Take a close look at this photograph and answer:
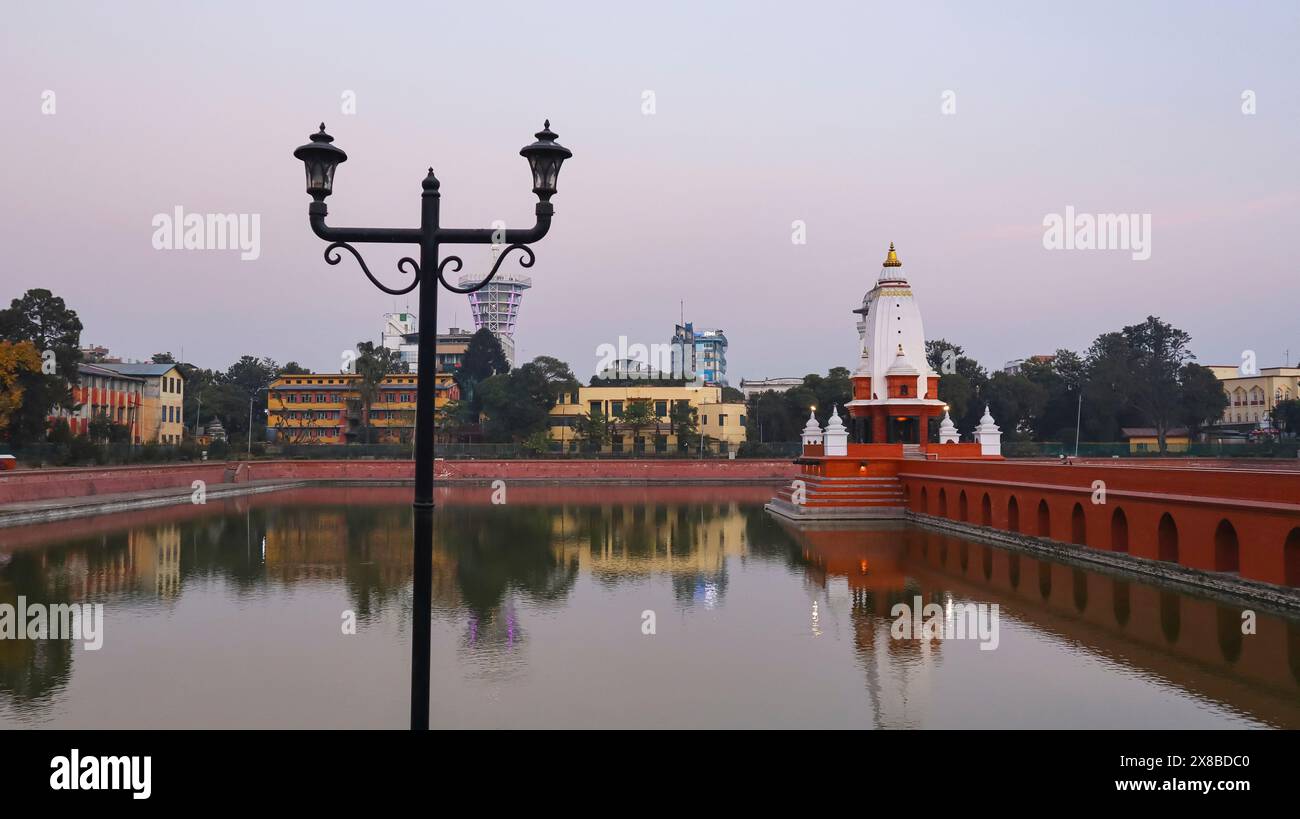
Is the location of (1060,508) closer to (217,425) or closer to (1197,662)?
(1197,662)

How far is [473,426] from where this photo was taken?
8419cm

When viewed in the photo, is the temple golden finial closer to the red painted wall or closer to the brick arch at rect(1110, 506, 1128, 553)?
the red painted wall

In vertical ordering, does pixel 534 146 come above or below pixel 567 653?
above

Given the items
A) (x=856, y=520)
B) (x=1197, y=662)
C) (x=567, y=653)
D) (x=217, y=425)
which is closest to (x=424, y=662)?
(x=567, y=653)

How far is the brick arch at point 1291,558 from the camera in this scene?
16.7 metres

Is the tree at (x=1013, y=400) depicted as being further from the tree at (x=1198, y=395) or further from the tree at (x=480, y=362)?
the tree at (x=480, y=362)

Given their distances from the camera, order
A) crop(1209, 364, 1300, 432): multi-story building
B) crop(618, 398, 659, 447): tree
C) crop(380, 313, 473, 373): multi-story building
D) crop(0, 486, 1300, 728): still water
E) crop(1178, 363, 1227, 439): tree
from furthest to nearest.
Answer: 1. crop(380, 313, 473, 373): multi-story building
2. crop(1209, 364, 1300, 432): multi-story building
3. crop(1178, 363, 1227, 439): tree
4. crop(618, 398, 659, 447): tree
5. crop(0, 486, 1300, 728): still water

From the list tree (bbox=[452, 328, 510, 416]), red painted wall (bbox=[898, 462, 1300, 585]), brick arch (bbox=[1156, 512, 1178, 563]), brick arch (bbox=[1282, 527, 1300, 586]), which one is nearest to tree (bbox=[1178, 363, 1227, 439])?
red painted wall (bbox=[898, 462, 1300, 585])

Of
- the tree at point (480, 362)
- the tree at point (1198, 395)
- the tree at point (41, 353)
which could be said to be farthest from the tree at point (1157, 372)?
the tree at point (41, 353)

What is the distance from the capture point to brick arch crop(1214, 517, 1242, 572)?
18.9m

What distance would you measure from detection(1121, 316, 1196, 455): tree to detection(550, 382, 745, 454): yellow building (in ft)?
117

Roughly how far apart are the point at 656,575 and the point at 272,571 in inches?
411

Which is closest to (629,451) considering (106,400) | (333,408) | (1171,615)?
(333,408)

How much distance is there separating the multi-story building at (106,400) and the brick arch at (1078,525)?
6143cm
